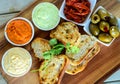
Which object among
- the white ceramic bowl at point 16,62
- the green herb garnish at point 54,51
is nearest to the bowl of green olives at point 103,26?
the green herb garnish at point 54,51

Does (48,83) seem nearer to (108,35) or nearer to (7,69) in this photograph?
(7,69)

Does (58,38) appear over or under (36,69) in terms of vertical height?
over

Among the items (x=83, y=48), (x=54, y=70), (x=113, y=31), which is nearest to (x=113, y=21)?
(x=113, y=31)

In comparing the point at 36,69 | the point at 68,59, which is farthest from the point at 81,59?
the point at 36,69

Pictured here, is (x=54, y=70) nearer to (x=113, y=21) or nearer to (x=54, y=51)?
(x=54, y=51)

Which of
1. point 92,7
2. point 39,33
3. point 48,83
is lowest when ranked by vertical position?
point 48,83

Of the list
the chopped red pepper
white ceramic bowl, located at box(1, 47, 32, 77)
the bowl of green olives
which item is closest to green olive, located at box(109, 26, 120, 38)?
the bowl of green olives

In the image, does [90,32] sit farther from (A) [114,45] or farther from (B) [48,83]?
(B) [48,83]

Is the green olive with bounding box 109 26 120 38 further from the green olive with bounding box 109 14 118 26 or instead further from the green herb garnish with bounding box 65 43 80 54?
the green herb garnish with bounding box 65 43 80 54
